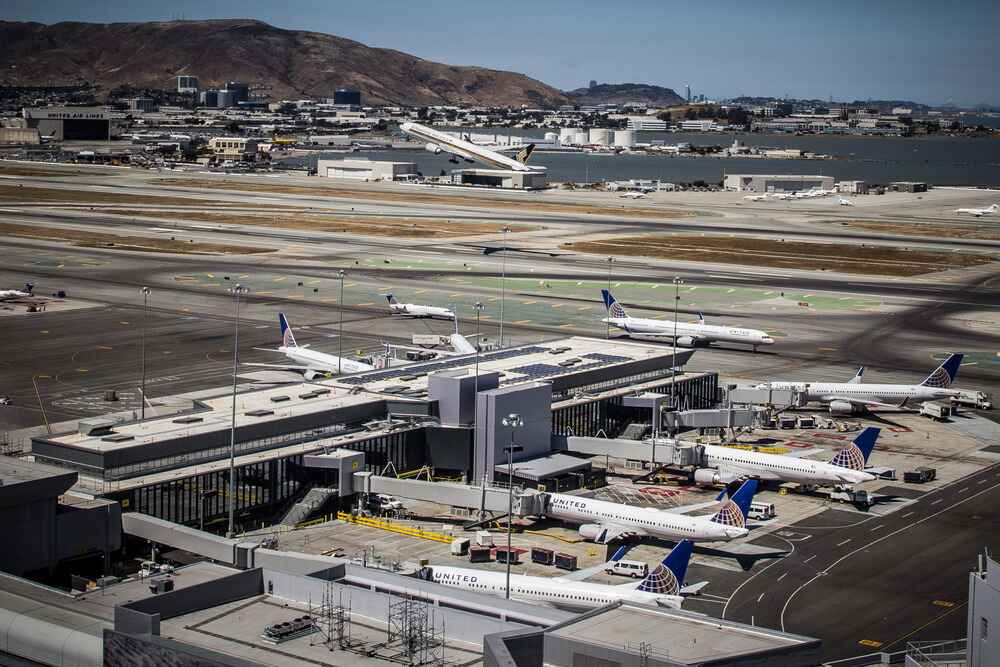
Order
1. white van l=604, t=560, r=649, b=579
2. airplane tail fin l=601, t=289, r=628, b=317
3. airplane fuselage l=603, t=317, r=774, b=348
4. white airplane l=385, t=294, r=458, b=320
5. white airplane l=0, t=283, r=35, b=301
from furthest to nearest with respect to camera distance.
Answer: white airplane l=0, t=283, r=35, b=301 < white airplane l=385, t=294, r=458, b=320 < airplane tail fin l=601, t=289, r=628, b=317 < airplane fuselage l=603, t=317, r=774, b=348 < white van l=604, t=560, r=649, b=579

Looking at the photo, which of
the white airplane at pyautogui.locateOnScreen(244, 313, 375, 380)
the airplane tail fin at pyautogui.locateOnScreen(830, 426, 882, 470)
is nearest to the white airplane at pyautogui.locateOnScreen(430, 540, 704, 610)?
the airplane tail fin at pyautogui.locateOnScreen(830, 426, 882, 470)

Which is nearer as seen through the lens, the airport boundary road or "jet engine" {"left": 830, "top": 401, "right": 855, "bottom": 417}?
the airport boundary road

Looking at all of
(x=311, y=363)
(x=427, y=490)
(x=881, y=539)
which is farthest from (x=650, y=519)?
(x=311, y=363)

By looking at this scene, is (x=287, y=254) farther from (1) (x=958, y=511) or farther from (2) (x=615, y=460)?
(1) (x=958, y=511)

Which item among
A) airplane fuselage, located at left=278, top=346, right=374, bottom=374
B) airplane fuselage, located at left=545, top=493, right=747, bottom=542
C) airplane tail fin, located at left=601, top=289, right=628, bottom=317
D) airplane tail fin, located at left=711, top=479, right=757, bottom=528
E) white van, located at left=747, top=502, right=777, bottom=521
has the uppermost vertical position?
airplane tail fin, located at left=601, top=289, right=628, bottom=317

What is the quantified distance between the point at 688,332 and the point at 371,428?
56.9 m

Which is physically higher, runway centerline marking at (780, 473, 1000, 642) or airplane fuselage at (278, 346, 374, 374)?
airplane fuselage at (278, 346, 374, 374)

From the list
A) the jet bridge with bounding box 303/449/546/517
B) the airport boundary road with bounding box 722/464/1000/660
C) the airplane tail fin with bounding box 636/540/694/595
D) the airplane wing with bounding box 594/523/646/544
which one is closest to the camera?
the airplane tail fin with bounding box 636/540/694/595

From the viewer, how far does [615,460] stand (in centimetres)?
9362

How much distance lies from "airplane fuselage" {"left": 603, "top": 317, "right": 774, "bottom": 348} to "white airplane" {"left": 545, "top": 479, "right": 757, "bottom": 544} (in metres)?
56.5

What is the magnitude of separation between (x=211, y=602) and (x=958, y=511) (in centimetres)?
5226

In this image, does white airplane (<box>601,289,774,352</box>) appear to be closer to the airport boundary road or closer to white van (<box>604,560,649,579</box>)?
the airport boundary road

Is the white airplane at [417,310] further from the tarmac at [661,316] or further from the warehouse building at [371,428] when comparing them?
the warehouse building at [371,428]

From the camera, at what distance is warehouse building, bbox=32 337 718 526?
71.0 m
